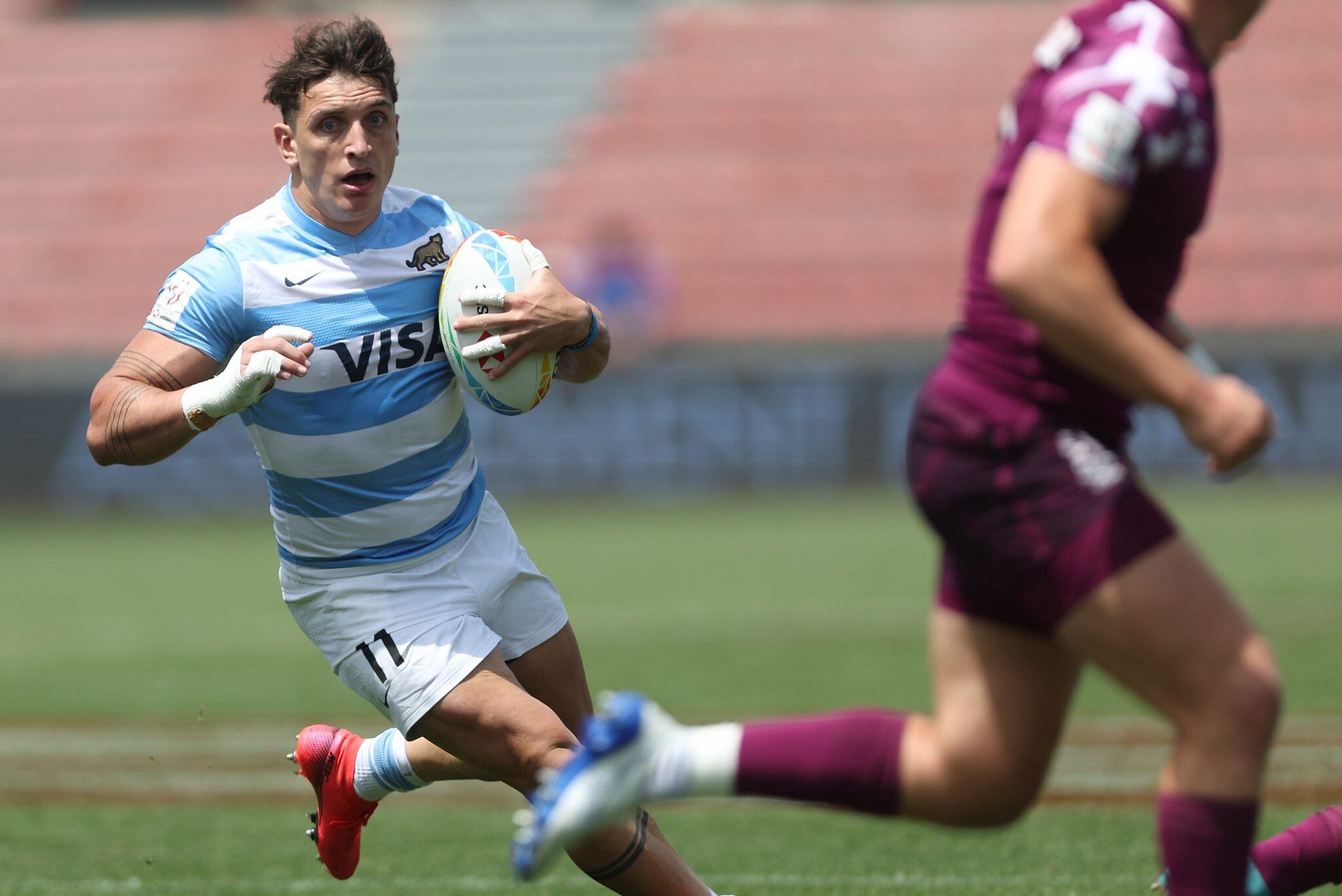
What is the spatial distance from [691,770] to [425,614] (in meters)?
1.09

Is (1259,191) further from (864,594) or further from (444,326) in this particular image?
(444,326)

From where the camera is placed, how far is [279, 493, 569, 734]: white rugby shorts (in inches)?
156

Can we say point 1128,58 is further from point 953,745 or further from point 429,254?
point 429,254

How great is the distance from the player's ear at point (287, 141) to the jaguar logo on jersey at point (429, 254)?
0.36m

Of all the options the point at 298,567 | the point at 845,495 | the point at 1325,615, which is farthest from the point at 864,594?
the point at 298,567

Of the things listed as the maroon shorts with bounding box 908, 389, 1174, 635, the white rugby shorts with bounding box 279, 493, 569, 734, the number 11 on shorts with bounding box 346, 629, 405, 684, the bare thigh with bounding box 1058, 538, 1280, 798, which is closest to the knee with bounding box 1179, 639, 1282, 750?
the bare thigh with bounding box 1058, 538, 1280, 798

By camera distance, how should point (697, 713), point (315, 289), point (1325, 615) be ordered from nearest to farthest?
point (315, 289)
point (697, 713)
point (1325, 615)

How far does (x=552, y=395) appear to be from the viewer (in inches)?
717

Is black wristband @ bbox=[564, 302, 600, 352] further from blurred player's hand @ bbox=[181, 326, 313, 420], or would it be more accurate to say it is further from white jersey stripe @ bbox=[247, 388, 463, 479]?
blurred player's hand @ bbox=[181, 326, 313, 420]

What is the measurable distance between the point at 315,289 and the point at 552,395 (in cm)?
1408

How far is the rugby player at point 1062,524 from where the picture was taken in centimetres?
287

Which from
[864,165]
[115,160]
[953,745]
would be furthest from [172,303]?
[115,160]

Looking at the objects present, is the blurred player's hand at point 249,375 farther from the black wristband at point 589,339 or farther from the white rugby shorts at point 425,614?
the black wristband at point 589,339

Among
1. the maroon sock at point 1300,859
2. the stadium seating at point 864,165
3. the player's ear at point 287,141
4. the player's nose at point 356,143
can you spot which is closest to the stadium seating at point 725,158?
the stadium seating at point 864,165
